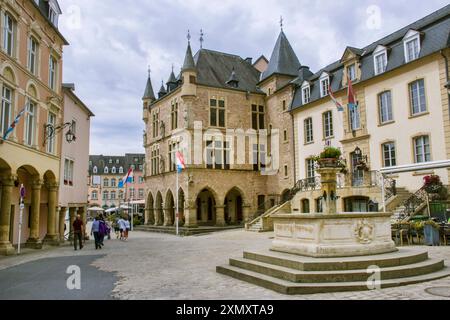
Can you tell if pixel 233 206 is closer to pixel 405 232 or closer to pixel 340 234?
pixel 405 232

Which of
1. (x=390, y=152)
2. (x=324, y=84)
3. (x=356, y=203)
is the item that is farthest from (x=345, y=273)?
(x=324, y=84)

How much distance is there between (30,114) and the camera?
17.2m

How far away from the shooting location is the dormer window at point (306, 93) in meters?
28.4

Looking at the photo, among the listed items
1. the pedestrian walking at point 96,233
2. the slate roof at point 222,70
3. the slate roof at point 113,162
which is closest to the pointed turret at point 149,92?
the slate roof at point 222,70

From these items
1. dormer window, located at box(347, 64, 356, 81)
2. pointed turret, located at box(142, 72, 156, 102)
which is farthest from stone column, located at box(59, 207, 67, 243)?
pointed turret, located at box(142, 72, 156, 102)

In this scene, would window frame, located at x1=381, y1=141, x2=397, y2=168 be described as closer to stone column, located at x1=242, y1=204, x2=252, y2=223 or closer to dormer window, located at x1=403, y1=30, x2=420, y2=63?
dormer window, located at x1=403, y1=30, x2=420, y2=63

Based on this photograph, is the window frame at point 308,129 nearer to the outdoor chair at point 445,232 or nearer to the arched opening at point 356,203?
the arched opening at point 356,203

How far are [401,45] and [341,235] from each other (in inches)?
656

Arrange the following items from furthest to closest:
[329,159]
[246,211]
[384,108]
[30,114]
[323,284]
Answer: [246,211]
[384,108]
[30,114]
[329,159]
[323,284]

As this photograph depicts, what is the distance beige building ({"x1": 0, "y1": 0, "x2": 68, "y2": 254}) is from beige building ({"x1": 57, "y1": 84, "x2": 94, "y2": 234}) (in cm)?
81

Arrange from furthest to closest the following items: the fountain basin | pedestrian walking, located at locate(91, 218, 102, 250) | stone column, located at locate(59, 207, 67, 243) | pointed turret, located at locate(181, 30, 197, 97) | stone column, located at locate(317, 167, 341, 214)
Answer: pointed turret, located at locate(181, 30, 197, 97) < stone column, located at locate(59, 207, 67, 243) < pedestrian walking, located at locate(91, 218, 102, 250) < stone column, located at locate(317, 167, 341, 214) < the fountain basin

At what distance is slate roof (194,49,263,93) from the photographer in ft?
107
